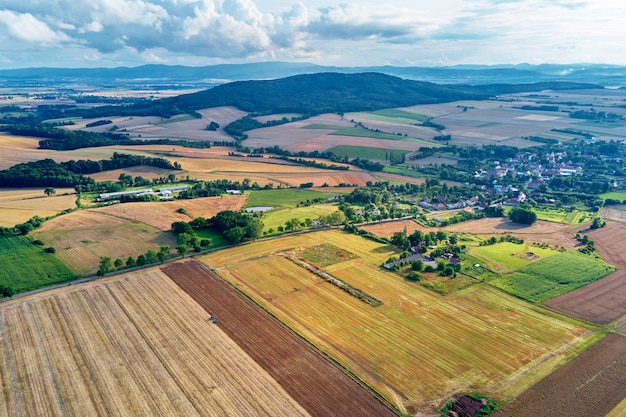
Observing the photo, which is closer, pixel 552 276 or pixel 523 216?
pixel 552 276

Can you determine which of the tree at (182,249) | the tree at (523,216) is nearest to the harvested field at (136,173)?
the tree at (182,249)

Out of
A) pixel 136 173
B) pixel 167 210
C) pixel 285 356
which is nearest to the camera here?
pixel 285 356

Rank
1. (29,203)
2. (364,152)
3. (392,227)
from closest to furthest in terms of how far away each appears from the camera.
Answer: (392,227) < (29,203) < (364,152)

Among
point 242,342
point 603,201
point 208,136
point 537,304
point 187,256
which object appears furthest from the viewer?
point 208,136

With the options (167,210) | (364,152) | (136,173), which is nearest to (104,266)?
(167,210)

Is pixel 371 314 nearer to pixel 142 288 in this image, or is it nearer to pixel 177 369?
pixel 177 369

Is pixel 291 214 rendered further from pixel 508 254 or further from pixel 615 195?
pixel 615 195

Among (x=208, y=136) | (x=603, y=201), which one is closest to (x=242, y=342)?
(x=603, y=201)
